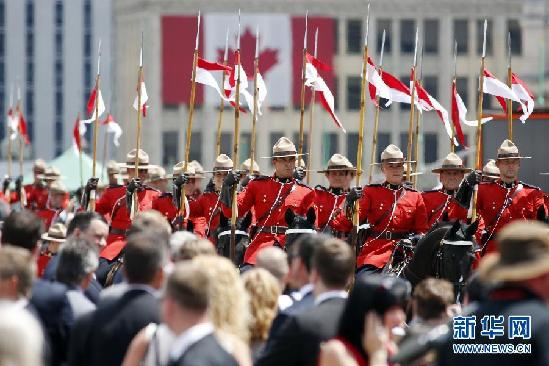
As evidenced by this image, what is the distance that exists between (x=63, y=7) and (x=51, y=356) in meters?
83.2

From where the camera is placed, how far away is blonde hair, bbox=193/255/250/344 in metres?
8.05

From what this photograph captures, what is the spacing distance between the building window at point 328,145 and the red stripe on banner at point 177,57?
242 inches

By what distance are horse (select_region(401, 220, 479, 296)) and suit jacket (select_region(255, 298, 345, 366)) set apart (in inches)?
264

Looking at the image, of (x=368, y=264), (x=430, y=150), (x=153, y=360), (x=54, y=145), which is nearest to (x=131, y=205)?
(x=368, y=264)

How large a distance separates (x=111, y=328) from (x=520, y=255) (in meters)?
2.35

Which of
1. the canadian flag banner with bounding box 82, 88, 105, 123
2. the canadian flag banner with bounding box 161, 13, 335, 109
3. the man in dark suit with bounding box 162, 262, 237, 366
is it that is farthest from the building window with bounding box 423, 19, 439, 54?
the man in dark suit with bounding box 162, 262, 237, 366

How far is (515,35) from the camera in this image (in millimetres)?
80438

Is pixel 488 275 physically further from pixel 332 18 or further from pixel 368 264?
pixel 332 18

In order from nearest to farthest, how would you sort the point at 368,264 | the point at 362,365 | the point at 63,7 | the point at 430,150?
the point at 362,365, the point at 368,264, the point at 430,150, the point at 63,7

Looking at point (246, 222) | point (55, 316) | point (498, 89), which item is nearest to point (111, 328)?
point (55, 316)

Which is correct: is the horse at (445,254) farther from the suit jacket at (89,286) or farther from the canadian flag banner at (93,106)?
the canadian flag banner at (93,106)

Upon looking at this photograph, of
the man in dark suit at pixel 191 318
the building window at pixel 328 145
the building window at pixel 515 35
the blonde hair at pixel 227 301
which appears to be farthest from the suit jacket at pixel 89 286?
the building window at pixel 328 145

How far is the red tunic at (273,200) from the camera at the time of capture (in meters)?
17.0

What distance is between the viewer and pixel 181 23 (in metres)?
81.0
